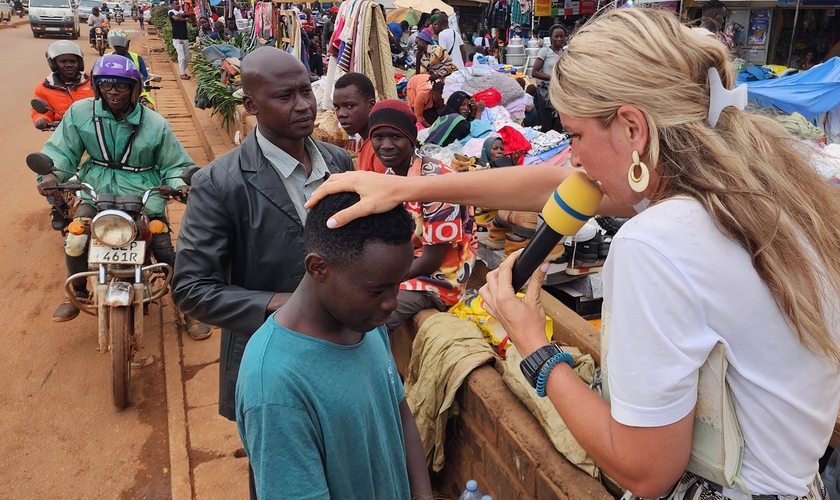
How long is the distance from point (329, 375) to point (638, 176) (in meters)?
0.86

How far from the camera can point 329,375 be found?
60.4 inches

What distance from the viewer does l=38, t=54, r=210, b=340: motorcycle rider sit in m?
4.21

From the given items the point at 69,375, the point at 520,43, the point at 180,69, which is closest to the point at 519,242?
the point at 69,375

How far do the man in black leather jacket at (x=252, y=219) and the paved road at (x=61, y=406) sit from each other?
141cm

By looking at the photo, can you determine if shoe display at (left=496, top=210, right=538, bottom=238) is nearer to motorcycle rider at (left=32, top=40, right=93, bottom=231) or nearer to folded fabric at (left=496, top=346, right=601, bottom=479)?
folded fabric at (left=496, top=346, right=601, bottom=479)

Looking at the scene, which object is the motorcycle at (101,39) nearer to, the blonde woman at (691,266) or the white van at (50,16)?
the white van at (50,16)

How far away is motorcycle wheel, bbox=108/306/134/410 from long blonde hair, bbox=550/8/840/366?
3302mm

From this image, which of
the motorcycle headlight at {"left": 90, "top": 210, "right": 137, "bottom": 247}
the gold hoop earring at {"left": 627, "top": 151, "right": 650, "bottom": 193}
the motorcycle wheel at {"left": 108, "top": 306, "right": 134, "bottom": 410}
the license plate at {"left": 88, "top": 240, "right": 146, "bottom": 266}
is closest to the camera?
the gold hoop earring at {"left": 627, "top": 151, "right": 650, "bottom": 193}

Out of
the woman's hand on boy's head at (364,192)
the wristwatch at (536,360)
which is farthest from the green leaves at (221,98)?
the wristwatch at (536,360)

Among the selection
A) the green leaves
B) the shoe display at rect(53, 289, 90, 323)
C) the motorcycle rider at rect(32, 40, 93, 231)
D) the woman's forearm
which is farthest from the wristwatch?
the green leaves

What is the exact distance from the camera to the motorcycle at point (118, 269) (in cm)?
375

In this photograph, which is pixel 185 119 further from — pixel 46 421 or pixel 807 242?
pixel 807 242

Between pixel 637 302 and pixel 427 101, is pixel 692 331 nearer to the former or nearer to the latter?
pixel 637 302

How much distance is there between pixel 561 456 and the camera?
231 centimetres
